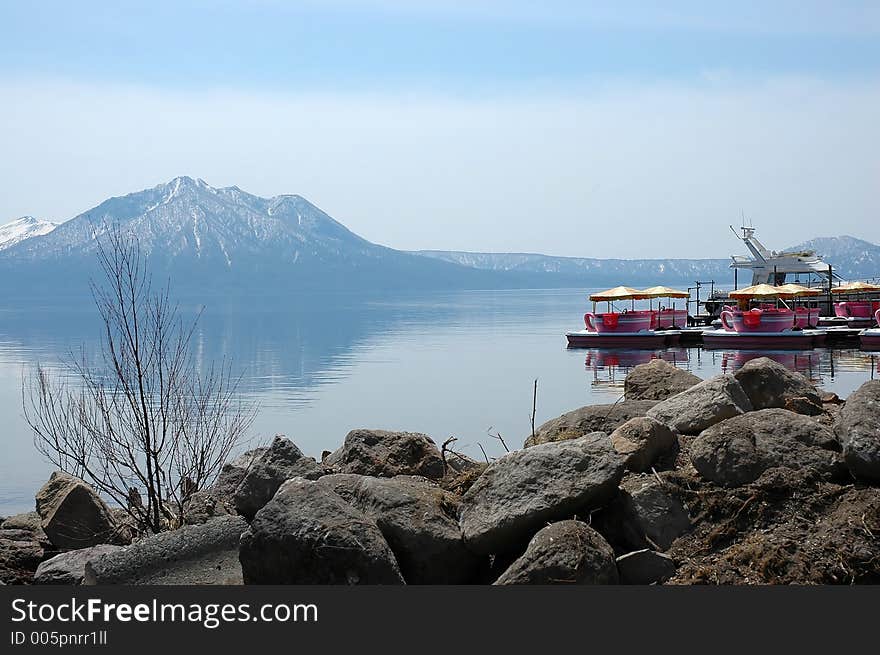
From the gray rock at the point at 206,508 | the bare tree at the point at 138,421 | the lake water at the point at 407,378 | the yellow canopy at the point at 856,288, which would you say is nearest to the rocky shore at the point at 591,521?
the gray rock at the point at 206,508

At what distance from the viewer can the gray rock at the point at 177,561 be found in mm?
7676

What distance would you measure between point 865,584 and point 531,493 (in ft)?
7.54

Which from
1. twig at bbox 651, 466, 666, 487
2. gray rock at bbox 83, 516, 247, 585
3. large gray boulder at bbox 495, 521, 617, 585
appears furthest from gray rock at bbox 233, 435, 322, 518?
twig at bbox 651, 466, 666, 487

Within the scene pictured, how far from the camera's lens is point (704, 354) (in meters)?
60.7

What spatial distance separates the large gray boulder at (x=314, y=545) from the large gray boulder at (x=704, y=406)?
3078 mm

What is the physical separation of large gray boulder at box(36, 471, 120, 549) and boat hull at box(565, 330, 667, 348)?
57212 mm

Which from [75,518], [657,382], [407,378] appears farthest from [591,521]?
[407,378]

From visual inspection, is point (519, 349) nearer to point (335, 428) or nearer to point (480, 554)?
point (335, 428)

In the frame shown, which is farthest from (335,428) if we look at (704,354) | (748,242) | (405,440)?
(748,242)

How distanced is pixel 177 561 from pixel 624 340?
197ft

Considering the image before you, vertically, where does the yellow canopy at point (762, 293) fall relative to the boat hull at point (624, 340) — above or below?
A: above

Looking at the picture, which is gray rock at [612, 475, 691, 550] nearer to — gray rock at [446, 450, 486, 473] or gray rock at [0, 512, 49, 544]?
gray rock at [446, 450, 486, 473]

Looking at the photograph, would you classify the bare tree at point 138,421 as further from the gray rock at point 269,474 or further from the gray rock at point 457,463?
the gray rock at point 457,463

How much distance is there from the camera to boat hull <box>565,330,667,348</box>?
65.9 meters
